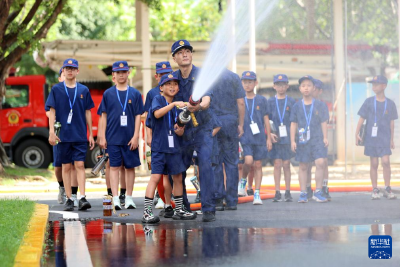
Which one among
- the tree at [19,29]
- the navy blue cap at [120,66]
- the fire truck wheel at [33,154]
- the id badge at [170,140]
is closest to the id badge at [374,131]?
the navy blue cap at [120,66]

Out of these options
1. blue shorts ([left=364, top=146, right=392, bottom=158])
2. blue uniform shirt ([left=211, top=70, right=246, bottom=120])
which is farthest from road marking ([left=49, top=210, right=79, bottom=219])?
blue shorts ([left=364, top=146, right=392, bottom=158])

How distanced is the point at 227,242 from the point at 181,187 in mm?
2426

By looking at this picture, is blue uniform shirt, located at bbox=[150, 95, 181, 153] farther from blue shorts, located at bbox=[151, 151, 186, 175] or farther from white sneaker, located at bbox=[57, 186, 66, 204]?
white sneaker, located at bbox=[57, 186, 66, 204]

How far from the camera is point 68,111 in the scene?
11977 mm

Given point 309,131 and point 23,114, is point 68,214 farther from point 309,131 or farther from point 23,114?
point 23,114

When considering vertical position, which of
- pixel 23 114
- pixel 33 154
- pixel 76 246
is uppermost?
pixel 23 114

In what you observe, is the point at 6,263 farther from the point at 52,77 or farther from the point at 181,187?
the point at 52,77

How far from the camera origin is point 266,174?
21734 mm

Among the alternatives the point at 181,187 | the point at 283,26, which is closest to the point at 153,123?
the point at 181,187

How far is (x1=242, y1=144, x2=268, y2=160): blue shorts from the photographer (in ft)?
42.5

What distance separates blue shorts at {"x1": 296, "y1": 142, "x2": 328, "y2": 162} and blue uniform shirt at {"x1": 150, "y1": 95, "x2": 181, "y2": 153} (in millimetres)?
3347

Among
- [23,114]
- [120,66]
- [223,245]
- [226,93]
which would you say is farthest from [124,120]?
[23,114]

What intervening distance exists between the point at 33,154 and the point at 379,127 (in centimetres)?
1295

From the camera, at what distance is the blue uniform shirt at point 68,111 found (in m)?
11.9
